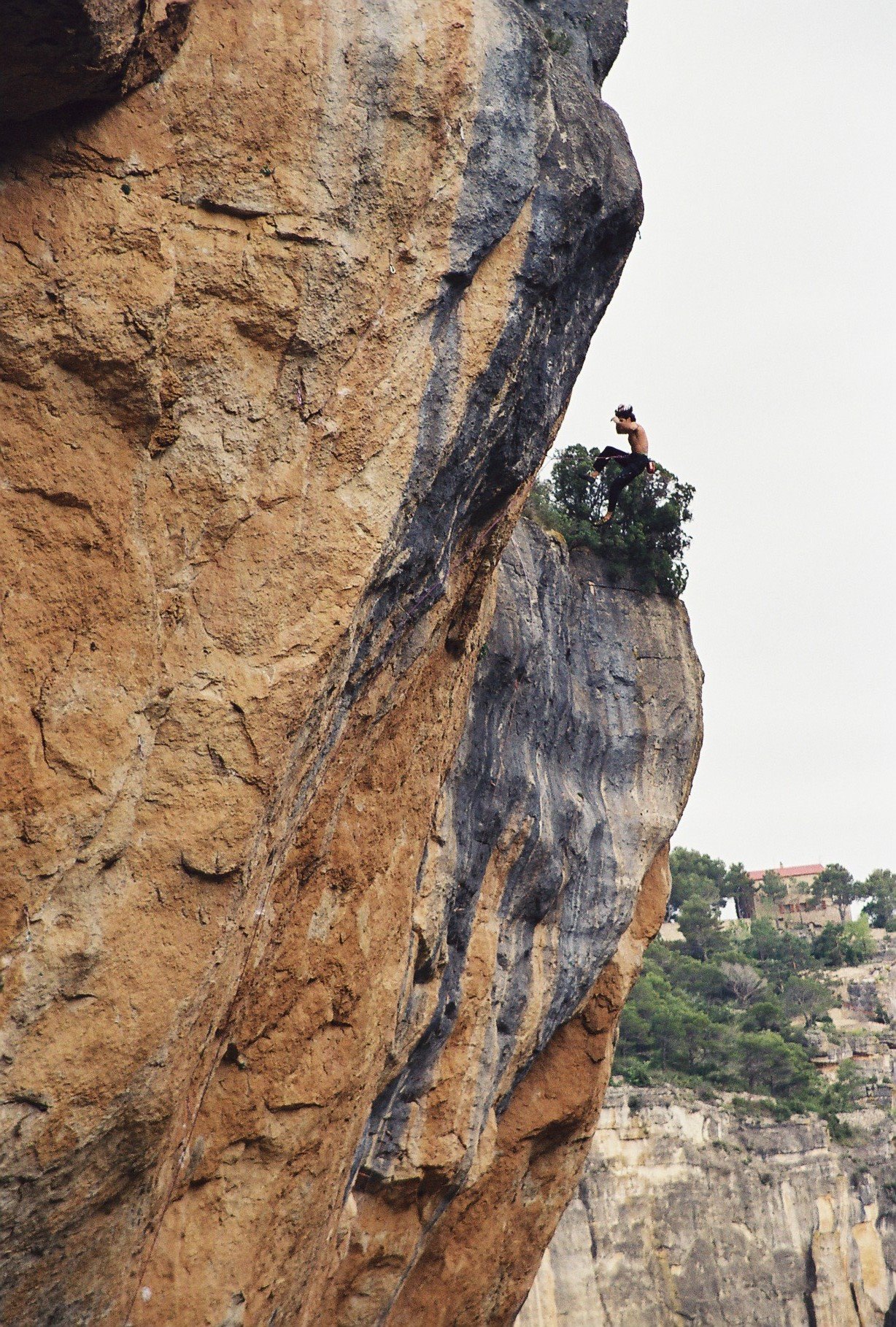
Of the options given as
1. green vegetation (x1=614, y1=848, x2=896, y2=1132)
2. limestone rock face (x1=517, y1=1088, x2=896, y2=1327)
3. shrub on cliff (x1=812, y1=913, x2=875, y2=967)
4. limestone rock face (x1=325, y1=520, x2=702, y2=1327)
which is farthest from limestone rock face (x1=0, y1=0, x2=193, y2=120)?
shrub on cliff (x1=812, y1=913, x2=875, y2=967)

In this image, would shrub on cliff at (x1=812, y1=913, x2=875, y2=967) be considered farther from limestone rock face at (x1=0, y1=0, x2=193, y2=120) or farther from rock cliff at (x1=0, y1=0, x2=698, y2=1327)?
limestone rock face at (x1=0, y1=0, x2=193, y2=120)

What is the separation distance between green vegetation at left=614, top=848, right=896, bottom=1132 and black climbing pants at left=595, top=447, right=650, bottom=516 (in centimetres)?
2703

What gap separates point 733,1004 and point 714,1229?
1926 cm

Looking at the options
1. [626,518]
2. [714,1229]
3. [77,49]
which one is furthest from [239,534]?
[714,1229]

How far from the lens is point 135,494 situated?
5.05 metres

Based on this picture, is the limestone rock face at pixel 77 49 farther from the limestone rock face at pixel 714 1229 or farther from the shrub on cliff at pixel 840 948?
the shrub on cliff at pixel 840 948

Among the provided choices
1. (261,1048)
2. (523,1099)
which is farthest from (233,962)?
(523,1099)

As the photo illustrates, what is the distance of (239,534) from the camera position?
5.32 meters

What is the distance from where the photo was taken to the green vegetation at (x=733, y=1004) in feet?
134

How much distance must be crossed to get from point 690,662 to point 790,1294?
91.4ft

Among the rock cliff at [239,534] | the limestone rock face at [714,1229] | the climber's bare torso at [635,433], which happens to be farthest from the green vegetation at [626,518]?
the limestone rock face at [714,1229]

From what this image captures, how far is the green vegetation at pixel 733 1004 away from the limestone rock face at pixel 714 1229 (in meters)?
1.87

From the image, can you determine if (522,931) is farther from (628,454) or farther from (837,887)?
(837,887)

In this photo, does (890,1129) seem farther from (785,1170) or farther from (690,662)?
(690,662)
